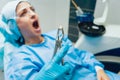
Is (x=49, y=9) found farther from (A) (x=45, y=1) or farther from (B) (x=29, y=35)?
(B) (x=29, y=35)

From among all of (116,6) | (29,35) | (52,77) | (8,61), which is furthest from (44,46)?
(116,6)

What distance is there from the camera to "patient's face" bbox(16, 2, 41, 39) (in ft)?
4.48

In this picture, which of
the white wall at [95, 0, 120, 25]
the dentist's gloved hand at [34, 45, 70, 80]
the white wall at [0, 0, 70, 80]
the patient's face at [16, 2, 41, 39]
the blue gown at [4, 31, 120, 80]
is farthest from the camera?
the white wall at [0, 0, 70, 80]

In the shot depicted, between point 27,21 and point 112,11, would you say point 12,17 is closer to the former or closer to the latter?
point 27,21

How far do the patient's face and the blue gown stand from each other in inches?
3.9

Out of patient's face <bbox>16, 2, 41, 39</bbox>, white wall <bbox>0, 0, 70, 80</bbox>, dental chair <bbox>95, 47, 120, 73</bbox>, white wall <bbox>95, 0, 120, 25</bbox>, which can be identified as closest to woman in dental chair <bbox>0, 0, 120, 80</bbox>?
patient's face <bbox>16, 2, 41, 39</bbox>

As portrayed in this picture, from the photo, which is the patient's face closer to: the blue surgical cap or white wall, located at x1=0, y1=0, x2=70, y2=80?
the blue surgical cap

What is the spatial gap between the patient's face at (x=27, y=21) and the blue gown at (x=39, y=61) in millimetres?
99

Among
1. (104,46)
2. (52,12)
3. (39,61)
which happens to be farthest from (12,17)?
(52,12)

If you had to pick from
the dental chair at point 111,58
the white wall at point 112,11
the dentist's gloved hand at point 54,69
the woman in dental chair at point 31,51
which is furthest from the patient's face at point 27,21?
the white wall at point 112,11

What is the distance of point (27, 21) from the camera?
4.47 ft

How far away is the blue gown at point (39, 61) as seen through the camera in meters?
1.14

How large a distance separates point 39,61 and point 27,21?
0.32 metres

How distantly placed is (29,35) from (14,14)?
0.67 feet
